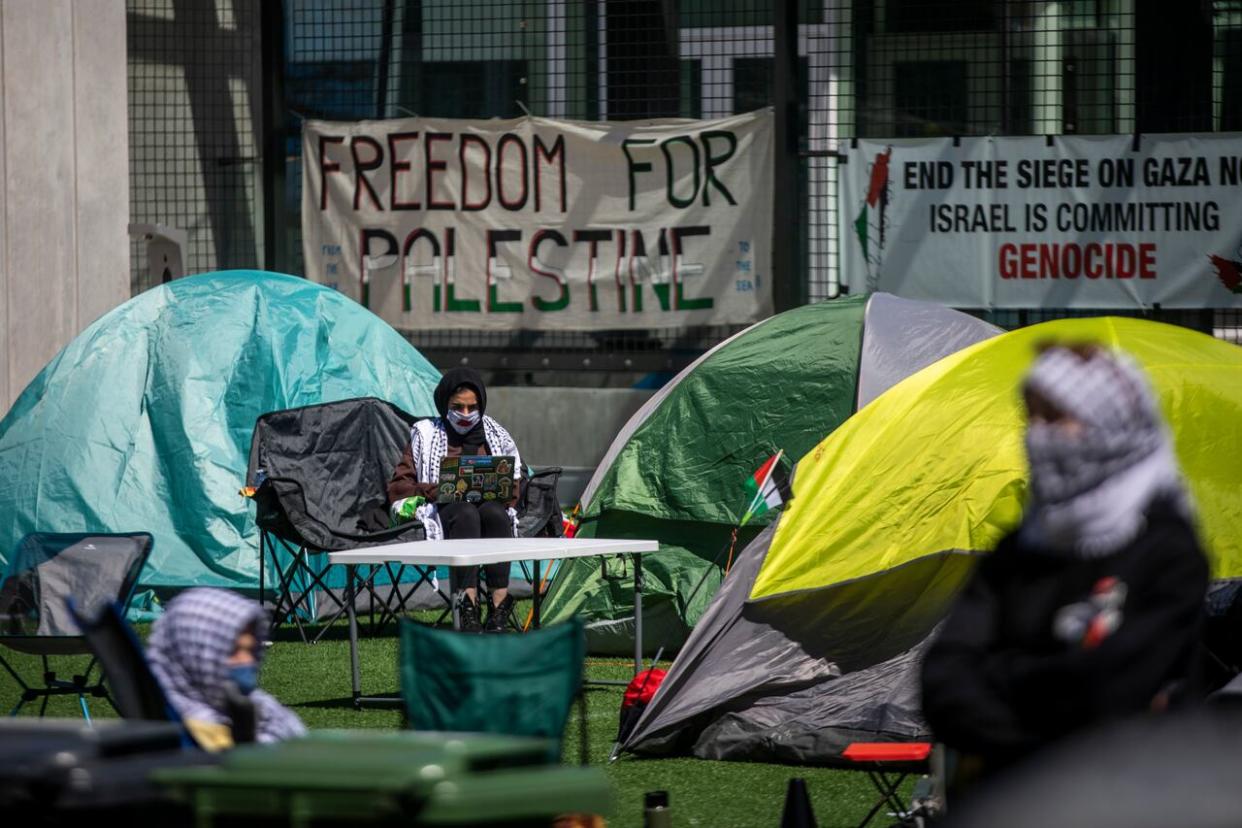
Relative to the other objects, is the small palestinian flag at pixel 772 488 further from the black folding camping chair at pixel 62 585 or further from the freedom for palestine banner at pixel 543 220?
the freedom for palestine banner at pixel 543 220

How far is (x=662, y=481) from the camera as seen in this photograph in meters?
9.46

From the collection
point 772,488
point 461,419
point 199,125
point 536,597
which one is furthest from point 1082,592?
point 199,125

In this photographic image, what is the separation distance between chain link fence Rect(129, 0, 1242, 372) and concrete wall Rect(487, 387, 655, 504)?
43 centimetres

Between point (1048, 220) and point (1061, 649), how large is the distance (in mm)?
10504

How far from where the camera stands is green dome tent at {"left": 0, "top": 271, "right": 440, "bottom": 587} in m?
11.1

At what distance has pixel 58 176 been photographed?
44.9ft

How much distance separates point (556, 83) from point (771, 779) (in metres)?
8.73

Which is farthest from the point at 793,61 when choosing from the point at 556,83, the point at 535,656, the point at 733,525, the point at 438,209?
the point at 535,656

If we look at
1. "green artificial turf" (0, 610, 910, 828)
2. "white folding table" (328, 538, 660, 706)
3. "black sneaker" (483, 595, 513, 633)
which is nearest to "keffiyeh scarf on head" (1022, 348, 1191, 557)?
"green artificial turf" (0, 610, 910, 828)

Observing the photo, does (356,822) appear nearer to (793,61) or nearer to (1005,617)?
(1005,617)

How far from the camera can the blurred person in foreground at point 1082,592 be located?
3.07m

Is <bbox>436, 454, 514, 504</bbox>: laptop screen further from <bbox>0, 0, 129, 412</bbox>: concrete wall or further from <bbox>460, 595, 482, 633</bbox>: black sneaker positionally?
<bbox>0, 0, 129, 412</bbox>: concrete wall

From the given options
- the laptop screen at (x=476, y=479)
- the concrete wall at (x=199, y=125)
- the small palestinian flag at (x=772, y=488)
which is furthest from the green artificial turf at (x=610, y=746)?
the concrete wall at (x=199, y=125)

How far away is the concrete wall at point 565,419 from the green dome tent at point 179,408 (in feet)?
6.77
